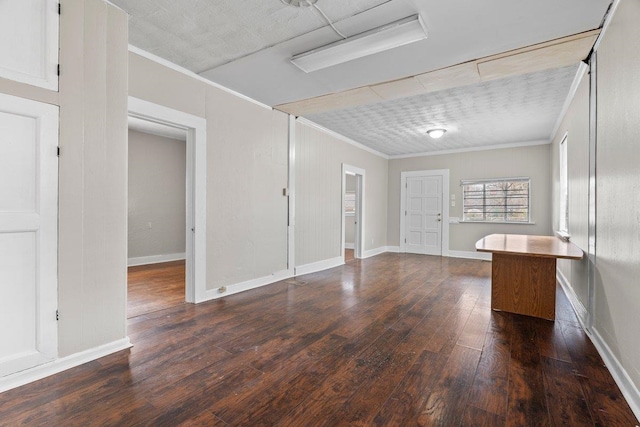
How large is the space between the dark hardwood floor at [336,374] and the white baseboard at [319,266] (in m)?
1.64

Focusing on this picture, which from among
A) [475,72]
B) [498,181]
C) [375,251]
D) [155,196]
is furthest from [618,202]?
[155,196]

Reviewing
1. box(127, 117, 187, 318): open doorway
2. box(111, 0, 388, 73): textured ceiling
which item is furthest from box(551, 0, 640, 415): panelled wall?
box(127, 117, 187, 318): open doorway

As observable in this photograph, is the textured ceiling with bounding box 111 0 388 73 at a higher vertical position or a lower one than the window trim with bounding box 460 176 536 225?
higher

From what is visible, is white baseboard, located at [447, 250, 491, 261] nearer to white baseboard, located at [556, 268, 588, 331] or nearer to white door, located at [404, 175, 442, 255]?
white door, located at [404, 175, 442, 255]

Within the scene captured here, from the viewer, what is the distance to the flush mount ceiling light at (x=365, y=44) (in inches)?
94.1

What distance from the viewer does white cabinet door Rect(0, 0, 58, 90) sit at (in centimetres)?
183

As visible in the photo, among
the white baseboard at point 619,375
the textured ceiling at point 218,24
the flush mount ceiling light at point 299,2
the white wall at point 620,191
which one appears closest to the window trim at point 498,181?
the white wall at point 620,191

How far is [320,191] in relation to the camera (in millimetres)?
5555

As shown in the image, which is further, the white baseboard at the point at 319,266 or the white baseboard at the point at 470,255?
the white baseboard at the point at 470,255

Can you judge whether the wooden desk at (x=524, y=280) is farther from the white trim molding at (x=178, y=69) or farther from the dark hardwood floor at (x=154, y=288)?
the dark hardwood floor at (x=154, y=288)

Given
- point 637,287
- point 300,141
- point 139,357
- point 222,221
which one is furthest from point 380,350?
point 300,141

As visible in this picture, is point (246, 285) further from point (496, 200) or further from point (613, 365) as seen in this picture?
point (496, 200)

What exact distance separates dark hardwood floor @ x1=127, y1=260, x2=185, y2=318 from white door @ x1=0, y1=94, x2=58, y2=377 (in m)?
1.15

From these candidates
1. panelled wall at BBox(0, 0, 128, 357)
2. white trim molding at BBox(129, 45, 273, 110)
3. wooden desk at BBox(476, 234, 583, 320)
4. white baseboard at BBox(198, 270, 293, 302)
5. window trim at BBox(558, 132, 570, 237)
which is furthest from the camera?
window trim at BBox(558, 132, 570, 237)
